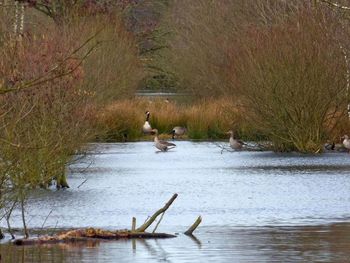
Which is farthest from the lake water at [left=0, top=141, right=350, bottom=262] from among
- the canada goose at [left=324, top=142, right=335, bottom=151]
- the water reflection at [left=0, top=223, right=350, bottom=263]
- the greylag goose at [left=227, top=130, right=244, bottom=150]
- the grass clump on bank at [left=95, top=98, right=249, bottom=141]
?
the grass clump on bank at [left=95, top=98, right=249, bottom=141]

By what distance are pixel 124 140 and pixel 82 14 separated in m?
4.91

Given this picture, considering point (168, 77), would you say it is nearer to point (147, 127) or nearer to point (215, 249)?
point (147, 127)

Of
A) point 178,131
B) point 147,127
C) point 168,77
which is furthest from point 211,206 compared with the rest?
point 168,77

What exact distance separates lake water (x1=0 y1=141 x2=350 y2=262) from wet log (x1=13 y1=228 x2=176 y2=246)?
26 cm

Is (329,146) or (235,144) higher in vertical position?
(329,146)

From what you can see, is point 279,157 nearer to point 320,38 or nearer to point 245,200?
point 320,38

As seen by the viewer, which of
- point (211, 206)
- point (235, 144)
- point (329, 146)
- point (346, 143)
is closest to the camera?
point (211, 206)

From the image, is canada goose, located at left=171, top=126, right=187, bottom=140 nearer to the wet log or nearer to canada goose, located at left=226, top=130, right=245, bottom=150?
canada goose, located at left=226, top=130, right=245, bottom=150

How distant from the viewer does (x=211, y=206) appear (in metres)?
21.0

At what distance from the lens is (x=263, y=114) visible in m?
35.3

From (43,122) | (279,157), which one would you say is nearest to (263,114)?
(279,157)

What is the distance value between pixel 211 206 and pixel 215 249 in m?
6.53

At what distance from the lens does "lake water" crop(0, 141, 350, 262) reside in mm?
14156

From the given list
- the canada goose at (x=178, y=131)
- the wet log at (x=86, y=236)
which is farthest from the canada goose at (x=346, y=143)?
the wet log at (x=86, y=236)
